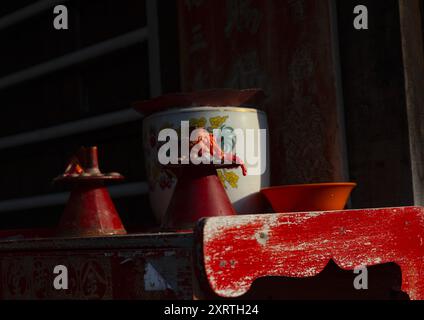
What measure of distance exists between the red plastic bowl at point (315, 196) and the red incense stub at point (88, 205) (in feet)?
1.16

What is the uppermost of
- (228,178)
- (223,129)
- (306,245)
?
(223,129)

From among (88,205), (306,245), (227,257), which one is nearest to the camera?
(227,257)

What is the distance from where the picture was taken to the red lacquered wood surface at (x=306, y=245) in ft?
2.70

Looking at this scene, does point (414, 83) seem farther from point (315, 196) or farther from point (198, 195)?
point (198, 195)

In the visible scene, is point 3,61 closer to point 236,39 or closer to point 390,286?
point 236,39

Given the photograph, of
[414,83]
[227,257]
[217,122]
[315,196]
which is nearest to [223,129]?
[217,122]

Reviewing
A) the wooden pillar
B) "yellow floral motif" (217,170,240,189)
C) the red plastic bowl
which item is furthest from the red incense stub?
the wooden pillar

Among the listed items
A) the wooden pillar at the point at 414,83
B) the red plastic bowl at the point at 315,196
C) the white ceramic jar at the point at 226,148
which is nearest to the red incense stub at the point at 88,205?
the white ceramic jar at the point at 226,148

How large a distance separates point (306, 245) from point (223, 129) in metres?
0.44

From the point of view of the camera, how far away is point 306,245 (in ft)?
3.08

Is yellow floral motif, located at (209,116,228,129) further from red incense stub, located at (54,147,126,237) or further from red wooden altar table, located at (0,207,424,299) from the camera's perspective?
red wooden altar table, located at (0,207,424,299)

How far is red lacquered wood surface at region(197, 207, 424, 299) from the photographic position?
0.82 meters

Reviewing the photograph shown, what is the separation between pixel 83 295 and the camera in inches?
40.0

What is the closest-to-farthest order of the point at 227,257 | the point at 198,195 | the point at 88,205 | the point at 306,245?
the point at 227,257
the point at 306,245
the point at 198,195
the point at 88,205
